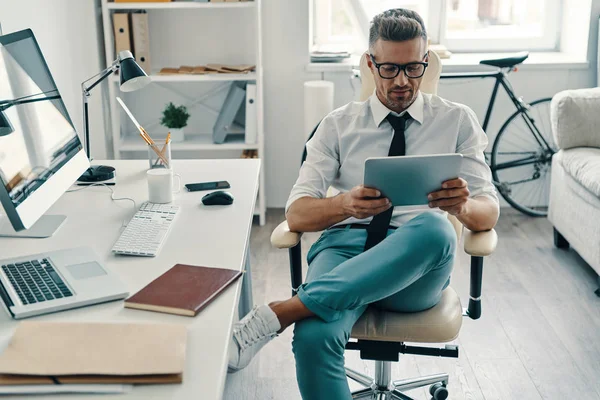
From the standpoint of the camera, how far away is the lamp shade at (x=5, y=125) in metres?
1.52

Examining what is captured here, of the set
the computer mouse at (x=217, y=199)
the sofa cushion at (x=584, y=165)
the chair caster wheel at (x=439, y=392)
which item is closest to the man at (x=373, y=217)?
the computer mouse at (x=217, y=199)

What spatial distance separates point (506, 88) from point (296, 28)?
3.54ft

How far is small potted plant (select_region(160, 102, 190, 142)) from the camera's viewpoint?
3.60m

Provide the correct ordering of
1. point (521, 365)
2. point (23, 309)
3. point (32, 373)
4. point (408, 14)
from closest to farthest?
point (32, 373) < point (23, 309) < point (408, 14) < point (521, 365)

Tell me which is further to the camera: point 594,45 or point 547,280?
point 594,45

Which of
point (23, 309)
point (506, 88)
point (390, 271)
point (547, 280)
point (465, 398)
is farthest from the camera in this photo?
point (506, 88)

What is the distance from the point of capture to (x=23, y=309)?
1.28m

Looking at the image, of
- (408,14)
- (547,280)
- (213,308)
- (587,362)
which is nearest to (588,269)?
(547,280)

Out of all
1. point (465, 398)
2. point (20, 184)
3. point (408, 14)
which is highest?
point (408, 14)

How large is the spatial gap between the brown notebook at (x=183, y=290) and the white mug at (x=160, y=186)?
462mm

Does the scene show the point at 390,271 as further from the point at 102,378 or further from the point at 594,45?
the point at 594,45

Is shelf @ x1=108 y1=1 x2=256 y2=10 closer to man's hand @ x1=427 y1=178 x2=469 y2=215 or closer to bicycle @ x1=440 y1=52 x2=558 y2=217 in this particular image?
bicycle @ x1=440 y1=52 x2=558 y2=217

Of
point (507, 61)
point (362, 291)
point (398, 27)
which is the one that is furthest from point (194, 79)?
point (362, 291)

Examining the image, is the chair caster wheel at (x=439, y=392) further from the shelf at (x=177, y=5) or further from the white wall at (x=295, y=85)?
the shelf at (x=177, y=5)
